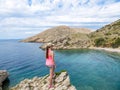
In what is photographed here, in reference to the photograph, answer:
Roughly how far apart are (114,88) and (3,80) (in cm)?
2824

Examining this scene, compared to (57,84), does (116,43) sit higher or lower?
higher

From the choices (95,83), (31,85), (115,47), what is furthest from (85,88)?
(115,47)

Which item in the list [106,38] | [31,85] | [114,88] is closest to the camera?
[31,85]

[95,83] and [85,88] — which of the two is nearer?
[85,88]

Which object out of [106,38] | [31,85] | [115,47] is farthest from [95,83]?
[106,38]

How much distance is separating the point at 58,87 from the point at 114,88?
73.3 feet

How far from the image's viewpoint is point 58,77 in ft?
105

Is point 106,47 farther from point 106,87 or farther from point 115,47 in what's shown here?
point 106,87

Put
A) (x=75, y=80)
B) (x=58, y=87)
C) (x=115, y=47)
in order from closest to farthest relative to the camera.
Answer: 1. (x=58, y=87)
2. (x=75, y=80)
3. (x=115, y=47)

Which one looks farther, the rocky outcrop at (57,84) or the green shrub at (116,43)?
the green shrub at (116,43)

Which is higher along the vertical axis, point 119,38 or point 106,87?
point 119,38

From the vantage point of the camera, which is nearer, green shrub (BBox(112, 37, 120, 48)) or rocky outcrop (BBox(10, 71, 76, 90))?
rocky outcrop (BBox(10, 71, 76, 90))

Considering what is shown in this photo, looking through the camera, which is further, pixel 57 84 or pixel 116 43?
pixel 116 43

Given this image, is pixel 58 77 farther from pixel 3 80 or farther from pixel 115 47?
pixel 115 47
